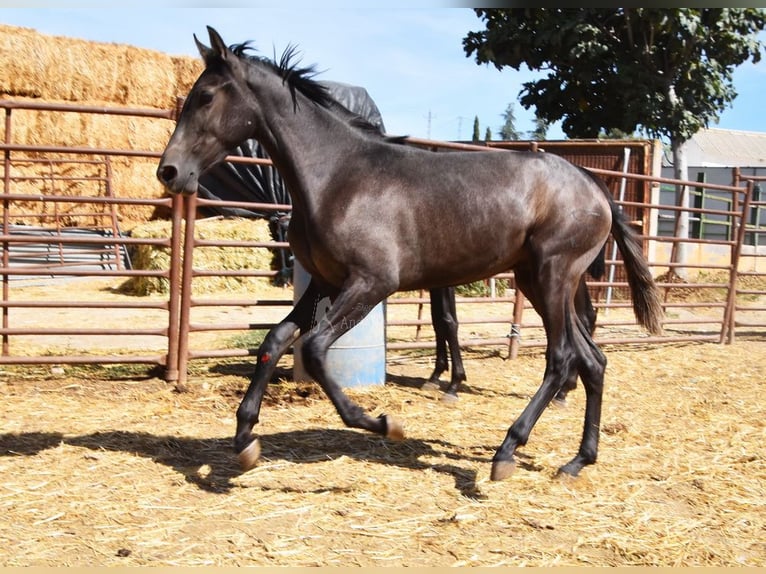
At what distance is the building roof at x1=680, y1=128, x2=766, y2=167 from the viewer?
129ft

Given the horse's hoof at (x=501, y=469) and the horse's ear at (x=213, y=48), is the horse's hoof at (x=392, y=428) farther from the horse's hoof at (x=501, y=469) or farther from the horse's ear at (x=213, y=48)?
the horse's ear at (x=213, y=48)

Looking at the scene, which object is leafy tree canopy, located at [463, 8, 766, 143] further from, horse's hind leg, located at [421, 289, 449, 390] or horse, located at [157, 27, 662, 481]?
horse, located at [157, 27, 662, 481]

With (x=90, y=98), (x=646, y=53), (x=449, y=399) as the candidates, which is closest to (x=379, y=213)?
(x=449, y=399)

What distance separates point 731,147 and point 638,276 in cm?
4155

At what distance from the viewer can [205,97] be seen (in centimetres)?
360

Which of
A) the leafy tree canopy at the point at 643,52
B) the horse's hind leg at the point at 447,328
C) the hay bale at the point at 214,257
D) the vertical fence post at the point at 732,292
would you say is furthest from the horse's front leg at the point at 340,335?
the leafy tree canopy at the point at 643,52

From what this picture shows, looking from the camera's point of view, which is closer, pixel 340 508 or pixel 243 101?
pixel 340 508

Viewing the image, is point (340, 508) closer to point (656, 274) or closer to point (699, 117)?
point (656, 274)

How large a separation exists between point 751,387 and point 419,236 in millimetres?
3982

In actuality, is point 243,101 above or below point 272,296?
above

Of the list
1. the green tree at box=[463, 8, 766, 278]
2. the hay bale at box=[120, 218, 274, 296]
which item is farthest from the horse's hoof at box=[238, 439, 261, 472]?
the green tree at box=[463, 8, 766, 278]

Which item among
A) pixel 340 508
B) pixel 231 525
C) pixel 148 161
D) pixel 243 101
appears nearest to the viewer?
pixel 231 525

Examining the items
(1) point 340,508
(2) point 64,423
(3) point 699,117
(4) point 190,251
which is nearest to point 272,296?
(4) point 190,251

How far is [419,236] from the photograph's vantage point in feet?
12.5
